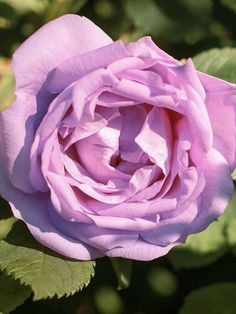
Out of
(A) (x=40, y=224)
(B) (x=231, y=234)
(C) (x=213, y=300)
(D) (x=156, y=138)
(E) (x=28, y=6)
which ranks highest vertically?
(D) (x=156, y=138)

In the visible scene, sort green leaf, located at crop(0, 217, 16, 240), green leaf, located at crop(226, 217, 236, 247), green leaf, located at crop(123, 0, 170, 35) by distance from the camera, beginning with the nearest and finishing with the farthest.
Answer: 1. green leaf, located at crop(0, 217, 16, 240)
2. green leaf, located at crop(226, 217, 236, 247)
3. green leaf, located at crop(123, 0, 170, 35)

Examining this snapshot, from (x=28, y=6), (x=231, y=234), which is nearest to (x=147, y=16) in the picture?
(x=28, y=6)

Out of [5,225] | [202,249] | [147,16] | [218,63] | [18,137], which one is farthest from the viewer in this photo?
[147,16]

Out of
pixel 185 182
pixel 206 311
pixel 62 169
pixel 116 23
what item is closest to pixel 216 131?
pixel 185 182

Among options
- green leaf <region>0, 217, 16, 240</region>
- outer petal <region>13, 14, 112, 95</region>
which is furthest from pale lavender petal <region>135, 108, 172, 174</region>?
green leaf <region>0, 217, 16, 240</region>

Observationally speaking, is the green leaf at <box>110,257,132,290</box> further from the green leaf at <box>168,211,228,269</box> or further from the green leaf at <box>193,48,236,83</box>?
the green leaf at <box>193,48,236,83</box>

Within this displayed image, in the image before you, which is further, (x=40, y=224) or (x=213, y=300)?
(x=213, y=300)

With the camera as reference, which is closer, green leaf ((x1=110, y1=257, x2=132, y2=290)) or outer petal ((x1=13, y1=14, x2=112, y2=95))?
outer petal ((x1=13, y1=14, x2=112, y2=95))

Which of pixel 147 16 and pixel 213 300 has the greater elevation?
pixel 147 16

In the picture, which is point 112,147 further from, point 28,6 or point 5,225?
point 28,6
